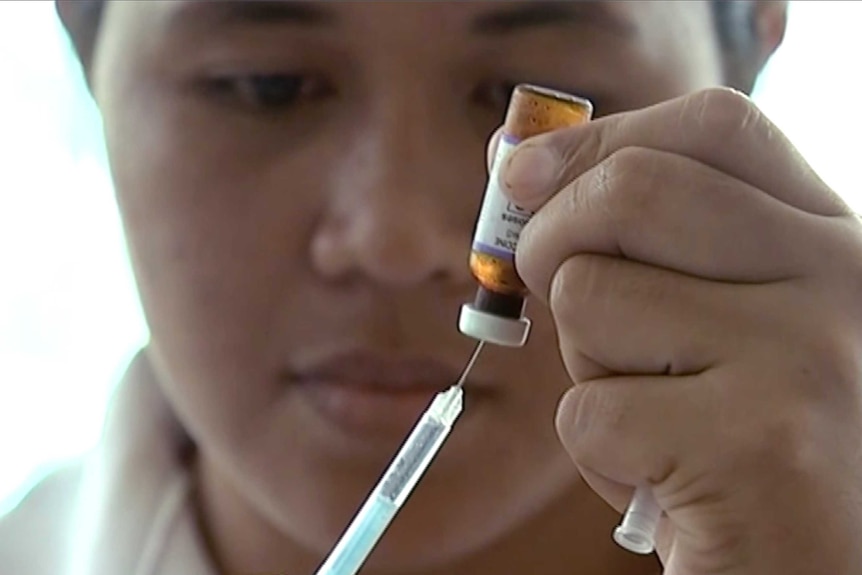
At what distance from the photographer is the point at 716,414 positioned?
21.3 inches

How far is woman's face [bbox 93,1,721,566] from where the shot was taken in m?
0.73

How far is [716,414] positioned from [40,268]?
0.79 meters

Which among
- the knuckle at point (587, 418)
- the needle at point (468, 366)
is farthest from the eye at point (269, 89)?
the knuckle at point (587, 418)

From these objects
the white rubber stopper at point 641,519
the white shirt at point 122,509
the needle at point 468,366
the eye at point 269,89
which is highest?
the eye at point 269,89

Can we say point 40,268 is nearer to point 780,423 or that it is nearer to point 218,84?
point 218,84

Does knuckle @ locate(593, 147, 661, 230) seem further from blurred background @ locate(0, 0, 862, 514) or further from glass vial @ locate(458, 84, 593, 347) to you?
blurred background @ locate(0, 0, 862, 514)

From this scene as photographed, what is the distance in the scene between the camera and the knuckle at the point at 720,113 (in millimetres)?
550

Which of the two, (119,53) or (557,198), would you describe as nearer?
(557,198)

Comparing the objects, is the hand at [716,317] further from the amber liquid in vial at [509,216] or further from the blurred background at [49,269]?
the blurred background at [49,269]

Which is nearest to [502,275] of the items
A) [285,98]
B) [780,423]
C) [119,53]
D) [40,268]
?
[780,423]

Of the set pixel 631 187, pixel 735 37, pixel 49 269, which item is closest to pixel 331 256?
pixel 631 187

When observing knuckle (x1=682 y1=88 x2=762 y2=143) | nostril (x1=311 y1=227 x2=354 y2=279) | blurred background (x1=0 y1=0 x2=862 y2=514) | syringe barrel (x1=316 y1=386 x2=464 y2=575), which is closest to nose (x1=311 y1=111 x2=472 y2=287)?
nostril (x1=311 y1=227 x2=354 y2=279)

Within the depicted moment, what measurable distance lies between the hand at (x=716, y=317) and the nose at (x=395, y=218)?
154 mm

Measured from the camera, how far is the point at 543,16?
0.72 metres
